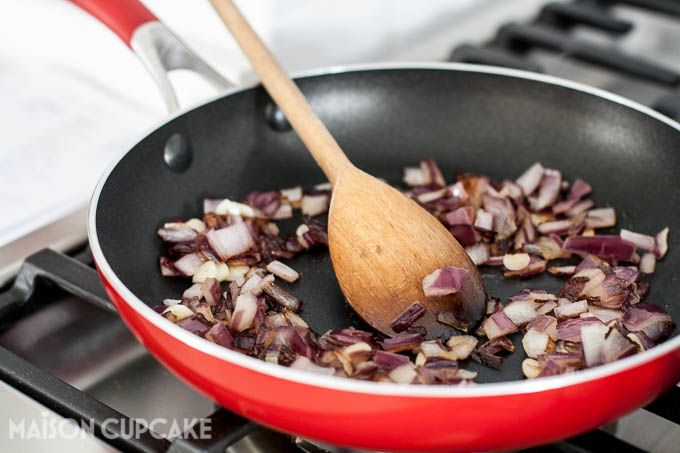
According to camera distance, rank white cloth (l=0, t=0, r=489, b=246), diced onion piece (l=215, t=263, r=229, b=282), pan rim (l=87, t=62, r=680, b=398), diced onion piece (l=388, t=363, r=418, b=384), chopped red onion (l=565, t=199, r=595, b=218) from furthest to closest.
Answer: white cloth (l=0, t=0, r=489, b=246) < chopped red onion (l=565, t=199, r=595, b=218) < diced onion piece (l=215, t=263, r=229, b=282) < diced onion piece (l=388, t=363, r=418, b=384) < pan rim (l=87, t=62, r=680, b=398)

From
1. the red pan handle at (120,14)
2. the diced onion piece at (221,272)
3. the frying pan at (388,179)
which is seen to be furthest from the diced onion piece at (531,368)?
the red pan handle at (120,14)

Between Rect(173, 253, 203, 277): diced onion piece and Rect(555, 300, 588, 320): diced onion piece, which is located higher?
Rect(173, 253, 203, 277): diced onion piece

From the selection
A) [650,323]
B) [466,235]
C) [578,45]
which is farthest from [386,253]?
[578,45]

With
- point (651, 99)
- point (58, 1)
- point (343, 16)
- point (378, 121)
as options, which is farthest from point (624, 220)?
point (58, 1)

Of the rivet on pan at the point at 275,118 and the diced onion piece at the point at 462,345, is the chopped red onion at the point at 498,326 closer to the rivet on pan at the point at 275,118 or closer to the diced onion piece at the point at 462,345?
the diced onion piece at the point at 462,345

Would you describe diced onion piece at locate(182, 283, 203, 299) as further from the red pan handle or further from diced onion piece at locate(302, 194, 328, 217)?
the red pan handle

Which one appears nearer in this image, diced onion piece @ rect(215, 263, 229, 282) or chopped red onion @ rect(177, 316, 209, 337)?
chopped red onion @ rect(177, 316, 209, 337)

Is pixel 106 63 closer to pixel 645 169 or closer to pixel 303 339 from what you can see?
pixel 303 339

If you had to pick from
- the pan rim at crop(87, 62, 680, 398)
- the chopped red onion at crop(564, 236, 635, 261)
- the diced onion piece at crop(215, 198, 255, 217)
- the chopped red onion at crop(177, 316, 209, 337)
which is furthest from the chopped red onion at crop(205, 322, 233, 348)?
the chopped red onion at crop(564, 236, 635, 261)
